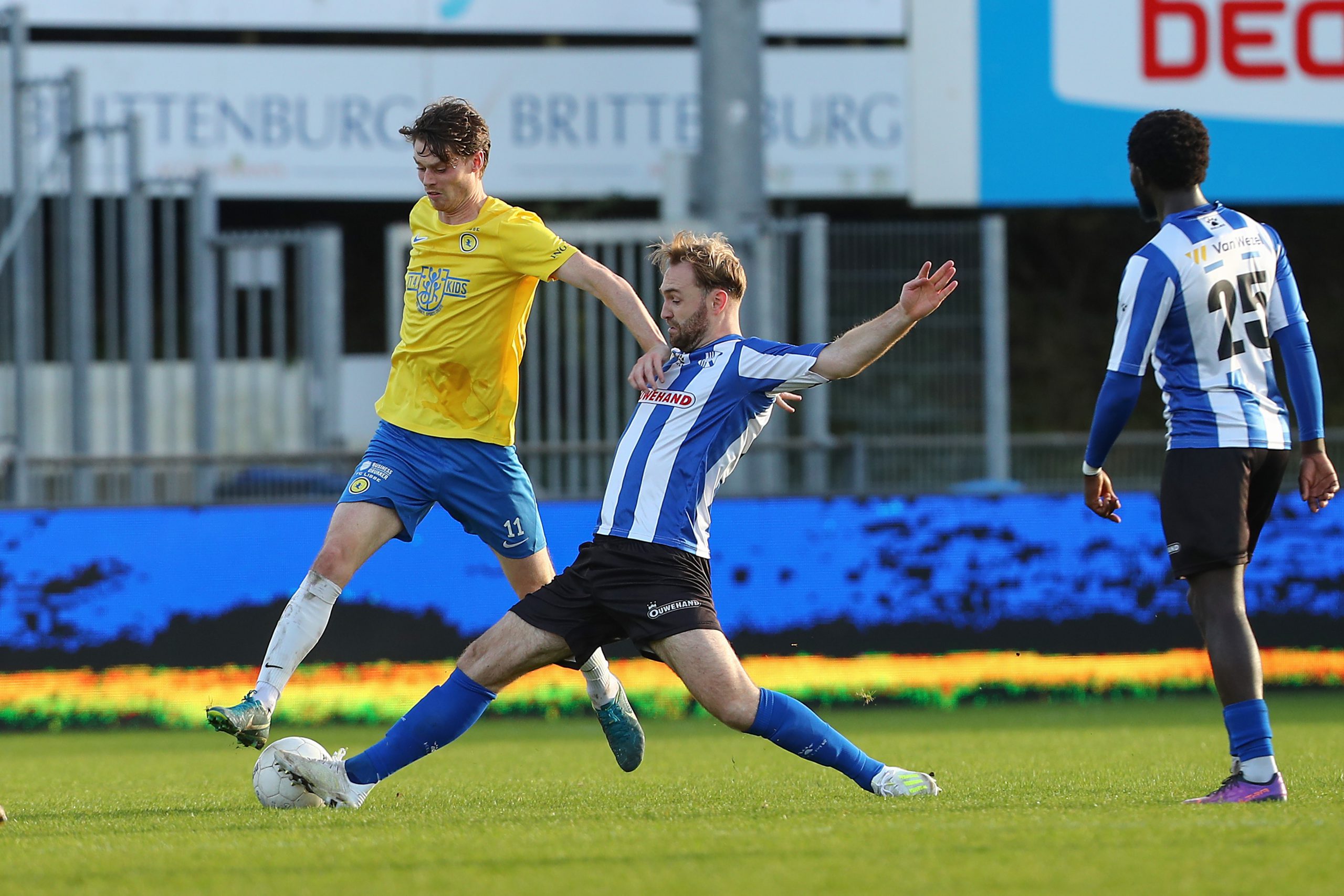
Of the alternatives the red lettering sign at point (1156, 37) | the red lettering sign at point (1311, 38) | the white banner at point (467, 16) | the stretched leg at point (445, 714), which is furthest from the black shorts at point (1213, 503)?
the white banner at point (467, 16)

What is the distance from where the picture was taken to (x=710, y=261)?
4.97 metres

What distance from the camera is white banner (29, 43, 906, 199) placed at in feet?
68.4

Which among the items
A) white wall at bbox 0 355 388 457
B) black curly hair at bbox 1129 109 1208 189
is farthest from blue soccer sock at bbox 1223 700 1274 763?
white wall at bbox 0 355 388 457

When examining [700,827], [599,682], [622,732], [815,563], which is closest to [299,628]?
[599,682]

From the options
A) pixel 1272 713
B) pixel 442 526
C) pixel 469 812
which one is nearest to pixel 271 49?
pixel 442 526

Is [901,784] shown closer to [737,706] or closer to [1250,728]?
[737,706]

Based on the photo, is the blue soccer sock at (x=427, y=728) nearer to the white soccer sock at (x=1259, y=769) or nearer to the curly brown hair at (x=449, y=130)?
the curly brown hair at (x=449, y=130)

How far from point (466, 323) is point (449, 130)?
2.06ft

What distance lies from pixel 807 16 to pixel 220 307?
8185mm

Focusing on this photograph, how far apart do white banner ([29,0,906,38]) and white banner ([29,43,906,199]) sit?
31 centimetres

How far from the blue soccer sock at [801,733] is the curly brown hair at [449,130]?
2.00 metres

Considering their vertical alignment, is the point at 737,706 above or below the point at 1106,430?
below

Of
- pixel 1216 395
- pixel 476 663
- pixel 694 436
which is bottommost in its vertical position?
pixel 476 663

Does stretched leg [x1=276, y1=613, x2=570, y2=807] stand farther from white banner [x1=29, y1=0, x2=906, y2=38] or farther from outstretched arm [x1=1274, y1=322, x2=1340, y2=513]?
white banner [x1=29, y1=0, x2=906, y2=38]
